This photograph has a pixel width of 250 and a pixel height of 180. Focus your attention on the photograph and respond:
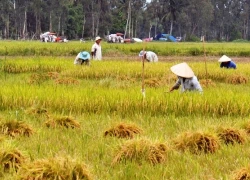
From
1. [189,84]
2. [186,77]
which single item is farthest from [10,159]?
[189,84]

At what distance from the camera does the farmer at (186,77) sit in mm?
6188

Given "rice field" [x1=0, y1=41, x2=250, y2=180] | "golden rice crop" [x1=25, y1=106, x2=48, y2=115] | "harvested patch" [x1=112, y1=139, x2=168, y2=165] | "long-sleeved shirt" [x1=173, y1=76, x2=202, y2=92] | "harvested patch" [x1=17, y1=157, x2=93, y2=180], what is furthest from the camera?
"long-sleeved shirt" [x1=173, y1=76, x2=202, y2=92]

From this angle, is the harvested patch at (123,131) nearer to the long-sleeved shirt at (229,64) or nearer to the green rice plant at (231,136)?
the green rice plant at (231,136)

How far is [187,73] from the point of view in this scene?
20.3 ft

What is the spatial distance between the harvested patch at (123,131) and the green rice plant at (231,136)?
0.84m

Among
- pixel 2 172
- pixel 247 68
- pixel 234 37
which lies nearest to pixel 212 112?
pixel 2 172

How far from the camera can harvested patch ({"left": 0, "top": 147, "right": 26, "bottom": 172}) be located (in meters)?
3.27

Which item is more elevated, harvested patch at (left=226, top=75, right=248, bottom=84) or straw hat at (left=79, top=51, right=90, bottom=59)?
straw hat at (left=79, top=51, right=90, bottom=59)

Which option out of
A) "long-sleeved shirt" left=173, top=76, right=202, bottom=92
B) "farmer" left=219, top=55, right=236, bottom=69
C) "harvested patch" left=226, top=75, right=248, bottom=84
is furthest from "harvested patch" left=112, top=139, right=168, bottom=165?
"farmer" left=219, top=55, right=236, bottom=69

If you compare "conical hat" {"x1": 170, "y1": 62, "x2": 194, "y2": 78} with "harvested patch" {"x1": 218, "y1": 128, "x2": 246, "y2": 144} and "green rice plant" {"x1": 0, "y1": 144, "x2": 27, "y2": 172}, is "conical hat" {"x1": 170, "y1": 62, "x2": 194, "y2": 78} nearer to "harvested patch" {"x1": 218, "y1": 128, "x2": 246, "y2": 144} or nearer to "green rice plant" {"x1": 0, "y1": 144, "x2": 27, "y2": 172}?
"harvested patch" {"x1": 218, "y1": 128, "x2": 246, "y2": 144}

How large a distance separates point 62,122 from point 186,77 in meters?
2.15

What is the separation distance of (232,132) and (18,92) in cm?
318

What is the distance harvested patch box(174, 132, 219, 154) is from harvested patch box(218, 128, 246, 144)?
0.31m

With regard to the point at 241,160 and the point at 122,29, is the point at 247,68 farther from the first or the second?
the point at 122,29
